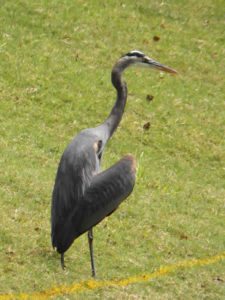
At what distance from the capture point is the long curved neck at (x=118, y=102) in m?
9.45

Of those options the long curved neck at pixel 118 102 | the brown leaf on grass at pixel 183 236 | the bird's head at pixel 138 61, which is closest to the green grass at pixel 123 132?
the brown leaf on grass at pixel 183 236

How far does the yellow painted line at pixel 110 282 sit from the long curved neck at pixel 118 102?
1.66 metres

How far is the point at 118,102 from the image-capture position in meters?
Result: 9.60

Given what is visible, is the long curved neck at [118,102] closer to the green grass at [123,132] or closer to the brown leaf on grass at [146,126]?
the green grass at [123,132]

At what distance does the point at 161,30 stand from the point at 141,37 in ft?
2.31

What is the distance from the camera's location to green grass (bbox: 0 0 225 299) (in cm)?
924

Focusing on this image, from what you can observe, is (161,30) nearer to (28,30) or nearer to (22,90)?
(28,30)

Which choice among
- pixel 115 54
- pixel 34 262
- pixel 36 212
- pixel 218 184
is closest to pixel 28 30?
pixel 115 54

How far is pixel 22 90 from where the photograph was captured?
45.5ft

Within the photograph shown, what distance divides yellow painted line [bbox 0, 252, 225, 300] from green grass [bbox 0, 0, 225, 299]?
9 cm

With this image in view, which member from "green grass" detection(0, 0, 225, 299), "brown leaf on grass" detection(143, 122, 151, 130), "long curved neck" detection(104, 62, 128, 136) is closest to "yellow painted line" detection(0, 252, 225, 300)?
"green grass" detection(0, 0, 225, 299)

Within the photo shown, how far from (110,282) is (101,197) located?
97cm

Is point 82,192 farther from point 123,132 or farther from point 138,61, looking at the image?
point 123,132

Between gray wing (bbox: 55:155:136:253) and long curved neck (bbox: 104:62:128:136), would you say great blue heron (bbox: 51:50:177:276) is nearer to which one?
gray wing (bbox: 55:155:136:253)
